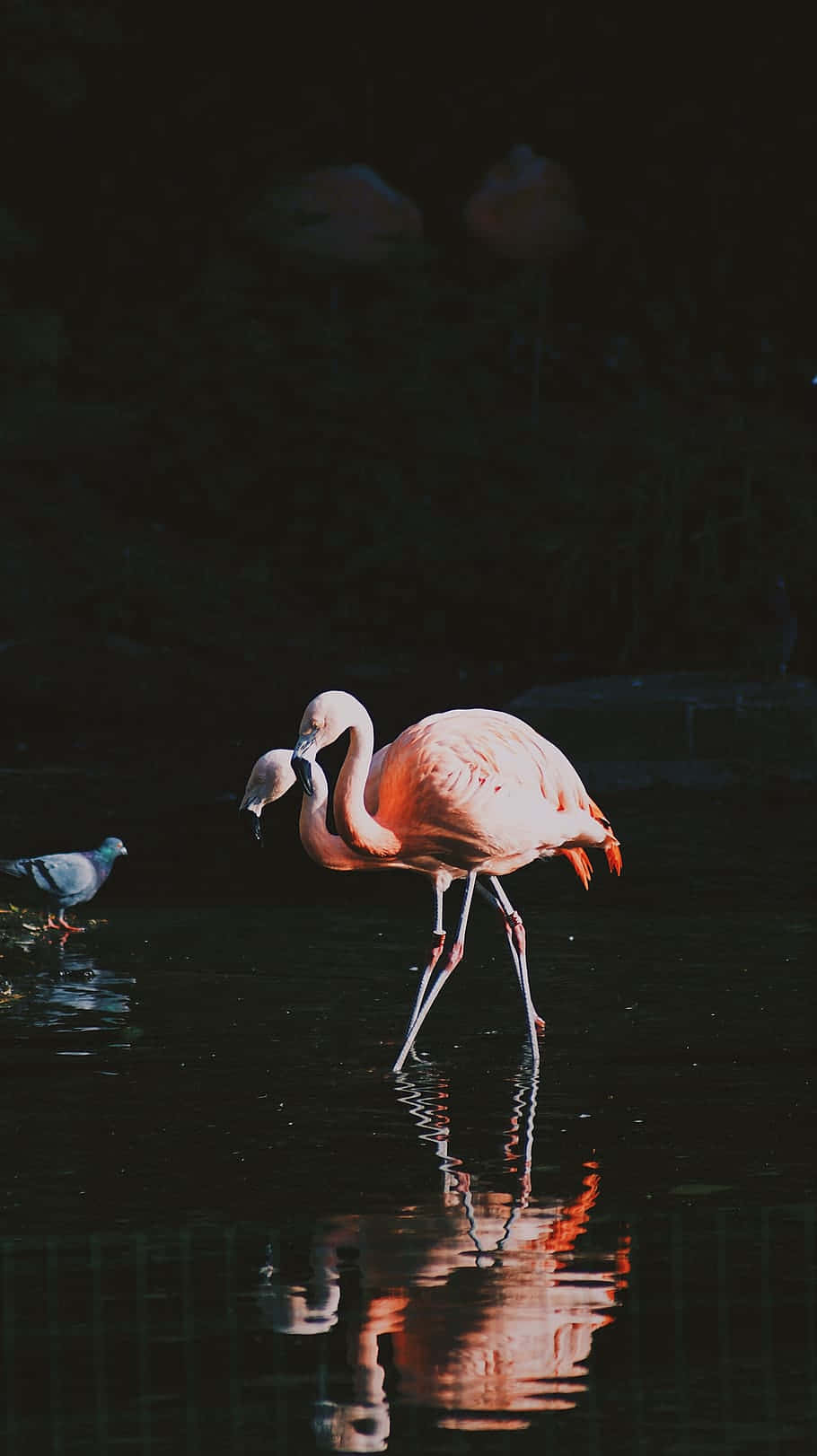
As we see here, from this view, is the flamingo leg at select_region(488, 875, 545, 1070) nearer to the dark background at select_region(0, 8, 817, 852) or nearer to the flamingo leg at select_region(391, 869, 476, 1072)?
the flamingo leg at select_region(391, 869, 476, 1072)

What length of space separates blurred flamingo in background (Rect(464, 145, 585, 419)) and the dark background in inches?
16.9

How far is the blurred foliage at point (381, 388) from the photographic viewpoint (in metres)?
17.7

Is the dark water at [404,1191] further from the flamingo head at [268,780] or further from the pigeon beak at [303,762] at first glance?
the pigeon beak at [303,762]

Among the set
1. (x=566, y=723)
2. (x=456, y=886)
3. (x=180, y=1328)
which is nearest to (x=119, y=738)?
(x=566, y=723)

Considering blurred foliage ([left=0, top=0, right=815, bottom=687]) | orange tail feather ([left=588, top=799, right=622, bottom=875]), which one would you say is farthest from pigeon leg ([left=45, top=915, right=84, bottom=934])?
blurred foliage ([left=0, top=0, right=815, bottom=687])

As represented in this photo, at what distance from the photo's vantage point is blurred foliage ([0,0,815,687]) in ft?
58.0

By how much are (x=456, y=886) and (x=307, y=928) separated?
1341mm

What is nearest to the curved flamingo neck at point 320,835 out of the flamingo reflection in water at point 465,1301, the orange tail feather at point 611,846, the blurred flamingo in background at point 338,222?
the orange tail feather at point 611,846

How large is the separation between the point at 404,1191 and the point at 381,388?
15494 millimetres

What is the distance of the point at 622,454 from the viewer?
19.7 m

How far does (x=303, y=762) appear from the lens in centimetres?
703

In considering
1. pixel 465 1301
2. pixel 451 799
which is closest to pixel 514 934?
pixel 451 799

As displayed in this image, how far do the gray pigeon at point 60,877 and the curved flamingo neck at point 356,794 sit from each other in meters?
2.44

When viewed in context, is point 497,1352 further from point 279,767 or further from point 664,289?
point 664,289
